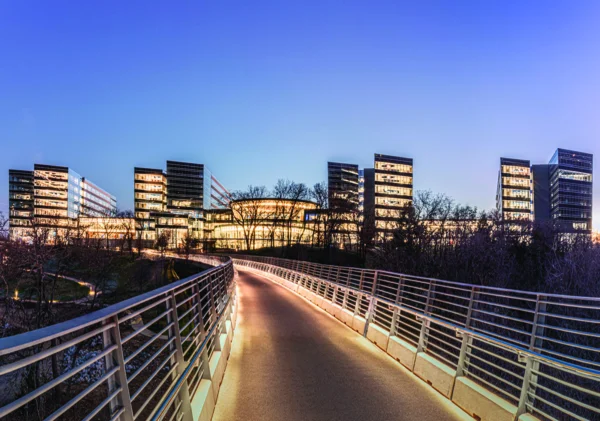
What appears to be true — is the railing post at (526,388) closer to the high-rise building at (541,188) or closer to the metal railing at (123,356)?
the metal railing at (123,356)

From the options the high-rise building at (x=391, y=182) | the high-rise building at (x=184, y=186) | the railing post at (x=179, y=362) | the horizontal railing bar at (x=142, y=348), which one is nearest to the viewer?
the horizontal railing bar at (x=142, y=348)

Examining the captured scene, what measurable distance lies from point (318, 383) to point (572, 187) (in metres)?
154

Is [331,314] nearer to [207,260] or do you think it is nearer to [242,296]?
[242,296]

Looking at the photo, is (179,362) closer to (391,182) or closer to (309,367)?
(309,367)

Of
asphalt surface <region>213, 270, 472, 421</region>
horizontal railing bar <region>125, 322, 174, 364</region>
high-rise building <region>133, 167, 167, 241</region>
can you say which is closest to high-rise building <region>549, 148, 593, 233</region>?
high-rise building <region>133, 167, 167, 241</region>

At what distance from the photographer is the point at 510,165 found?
14262 centimetres

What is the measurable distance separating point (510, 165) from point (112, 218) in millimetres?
111900

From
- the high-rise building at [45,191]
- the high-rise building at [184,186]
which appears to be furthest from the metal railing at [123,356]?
the high-rise building at [184,186]

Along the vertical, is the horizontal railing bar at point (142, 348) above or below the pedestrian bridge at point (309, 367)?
above

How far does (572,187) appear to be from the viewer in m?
140

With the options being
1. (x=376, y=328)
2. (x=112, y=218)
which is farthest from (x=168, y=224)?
(x=376, y=328)

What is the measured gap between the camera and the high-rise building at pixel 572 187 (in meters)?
139

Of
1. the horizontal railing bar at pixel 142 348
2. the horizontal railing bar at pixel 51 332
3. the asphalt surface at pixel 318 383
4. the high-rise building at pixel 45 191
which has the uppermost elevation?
the high-rise building at pixel 45 191

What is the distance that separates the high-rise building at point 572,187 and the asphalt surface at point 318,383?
146 metres
